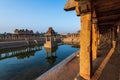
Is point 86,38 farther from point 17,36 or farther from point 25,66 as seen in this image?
point 17,36

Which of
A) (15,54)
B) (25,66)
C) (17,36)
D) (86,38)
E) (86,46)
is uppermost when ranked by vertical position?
(17,36)

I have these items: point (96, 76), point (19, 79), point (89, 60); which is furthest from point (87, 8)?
point (19, 79)

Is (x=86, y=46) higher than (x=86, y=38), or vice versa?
(x=86, y=38)

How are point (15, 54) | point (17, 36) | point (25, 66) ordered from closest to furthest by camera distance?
point (25, 66)
point (15, 54)
point (17, 36)

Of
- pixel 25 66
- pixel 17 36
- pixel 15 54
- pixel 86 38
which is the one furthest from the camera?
pixel 17 36

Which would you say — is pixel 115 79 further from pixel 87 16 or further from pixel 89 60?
pixel 87 16

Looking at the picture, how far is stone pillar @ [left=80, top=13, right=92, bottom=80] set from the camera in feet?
15.9

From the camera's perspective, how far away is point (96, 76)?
5.36 metres

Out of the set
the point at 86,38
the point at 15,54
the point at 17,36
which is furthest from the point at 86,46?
the point at 17,36

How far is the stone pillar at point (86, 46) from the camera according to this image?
4832mm

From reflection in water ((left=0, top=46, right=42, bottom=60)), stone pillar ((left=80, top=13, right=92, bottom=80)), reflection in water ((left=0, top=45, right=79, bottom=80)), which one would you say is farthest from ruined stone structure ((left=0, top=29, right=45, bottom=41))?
stone pillar ((left=80, top=13, right=92, bottom=80))

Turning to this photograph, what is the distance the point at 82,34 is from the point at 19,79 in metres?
8.88

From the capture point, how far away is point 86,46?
4984mm

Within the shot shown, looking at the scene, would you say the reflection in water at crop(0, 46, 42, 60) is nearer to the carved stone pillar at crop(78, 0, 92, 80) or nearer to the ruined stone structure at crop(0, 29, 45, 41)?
the ruined stone structure at crop(0, 29, 45, 41)
